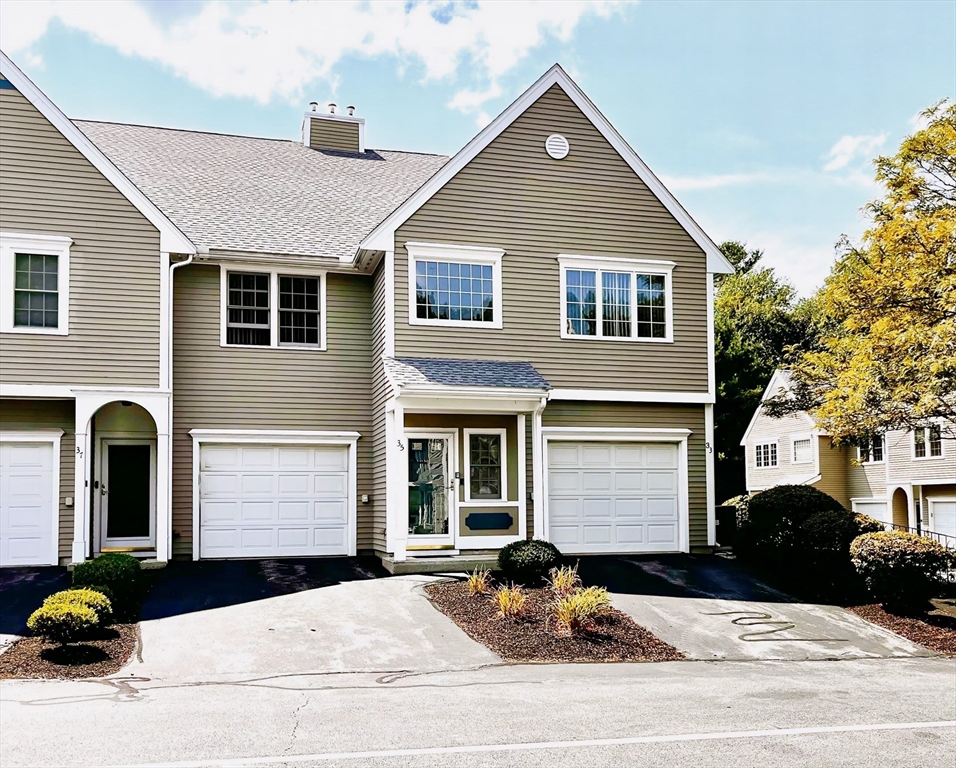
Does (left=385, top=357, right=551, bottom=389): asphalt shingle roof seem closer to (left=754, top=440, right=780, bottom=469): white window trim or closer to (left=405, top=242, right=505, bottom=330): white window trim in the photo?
(left=405, top=242, right=505, bottom=330): white window trim

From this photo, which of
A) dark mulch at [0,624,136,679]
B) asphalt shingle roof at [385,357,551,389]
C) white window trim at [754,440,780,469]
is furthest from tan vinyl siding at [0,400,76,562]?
white window trim at [754,440,780,469]

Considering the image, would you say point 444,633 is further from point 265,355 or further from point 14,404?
point 14,404

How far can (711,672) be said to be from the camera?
12023 millimetres

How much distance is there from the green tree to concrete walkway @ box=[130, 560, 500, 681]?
84.3 ft

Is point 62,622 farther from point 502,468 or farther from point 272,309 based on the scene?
point 502,468

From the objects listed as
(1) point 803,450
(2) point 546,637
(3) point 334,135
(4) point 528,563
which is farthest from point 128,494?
(1) point 803,450

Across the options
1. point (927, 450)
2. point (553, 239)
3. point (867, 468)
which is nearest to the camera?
point (553, 239)

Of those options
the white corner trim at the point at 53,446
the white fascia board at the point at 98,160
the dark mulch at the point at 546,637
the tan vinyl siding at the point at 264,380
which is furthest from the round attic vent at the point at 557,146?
the white corner trim at the point at 53,446

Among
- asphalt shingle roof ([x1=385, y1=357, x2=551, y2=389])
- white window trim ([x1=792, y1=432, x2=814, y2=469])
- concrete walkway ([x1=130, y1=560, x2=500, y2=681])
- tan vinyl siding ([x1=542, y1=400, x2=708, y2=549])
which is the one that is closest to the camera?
concrete walkway ([x1=130, y1=560, x2=500, y2=681])

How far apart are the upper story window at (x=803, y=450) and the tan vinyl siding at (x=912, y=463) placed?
3398 millimetres

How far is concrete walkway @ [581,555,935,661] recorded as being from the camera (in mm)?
13727

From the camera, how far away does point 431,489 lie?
18.6 metres

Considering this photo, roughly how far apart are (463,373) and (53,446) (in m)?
7.24

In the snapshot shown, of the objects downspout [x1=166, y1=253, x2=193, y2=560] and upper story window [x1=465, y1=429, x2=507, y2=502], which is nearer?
downspout [x1=166, y1=253, x2=193, y2=560]
